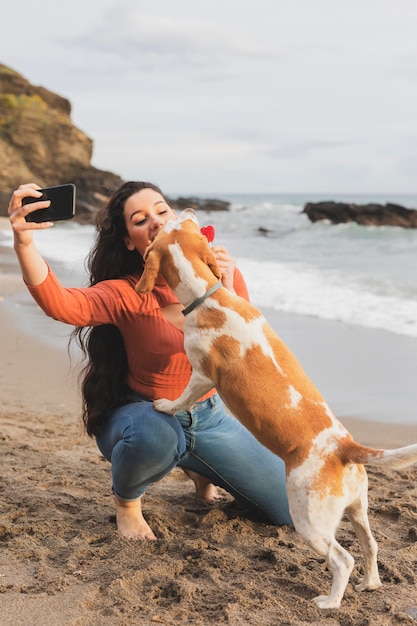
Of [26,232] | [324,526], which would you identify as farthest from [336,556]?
[26,232]

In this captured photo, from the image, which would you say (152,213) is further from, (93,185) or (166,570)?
(93,185)

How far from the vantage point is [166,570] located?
3086 millimetres

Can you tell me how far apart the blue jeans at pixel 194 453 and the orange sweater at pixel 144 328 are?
0.47ft

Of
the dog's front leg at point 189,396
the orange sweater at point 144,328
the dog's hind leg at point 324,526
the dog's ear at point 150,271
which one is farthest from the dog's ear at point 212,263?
the dog's hind leg at point 324,526

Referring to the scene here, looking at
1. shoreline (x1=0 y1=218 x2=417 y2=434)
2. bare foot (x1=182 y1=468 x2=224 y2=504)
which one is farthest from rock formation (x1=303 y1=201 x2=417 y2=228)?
bare foot (x1=182 y1=468 x2=224 y2=504)

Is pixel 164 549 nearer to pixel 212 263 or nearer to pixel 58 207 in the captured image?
pixel 212 263

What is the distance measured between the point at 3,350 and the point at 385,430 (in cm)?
394

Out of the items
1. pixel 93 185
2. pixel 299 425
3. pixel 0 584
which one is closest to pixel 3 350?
pixel 0 584

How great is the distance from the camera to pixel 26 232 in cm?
306

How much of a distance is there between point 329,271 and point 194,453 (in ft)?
35.5

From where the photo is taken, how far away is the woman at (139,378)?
335 centimetres

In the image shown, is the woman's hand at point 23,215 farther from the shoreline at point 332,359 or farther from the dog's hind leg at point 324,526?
the shoreline at point 332,359

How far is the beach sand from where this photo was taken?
9.04 ft

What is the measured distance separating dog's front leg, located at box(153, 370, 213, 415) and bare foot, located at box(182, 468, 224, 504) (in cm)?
81
